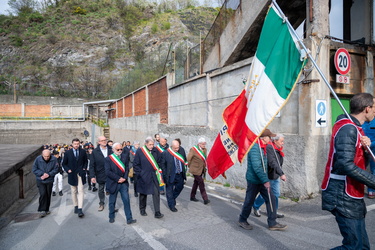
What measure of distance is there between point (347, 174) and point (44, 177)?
254 inches

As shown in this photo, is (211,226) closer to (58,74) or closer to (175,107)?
(175,107)

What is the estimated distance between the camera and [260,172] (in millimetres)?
4348

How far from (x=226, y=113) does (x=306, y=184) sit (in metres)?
3.41

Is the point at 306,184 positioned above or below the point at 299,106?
below

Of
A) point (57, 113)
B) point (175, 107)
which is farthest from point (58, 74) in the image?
point (175, 107)

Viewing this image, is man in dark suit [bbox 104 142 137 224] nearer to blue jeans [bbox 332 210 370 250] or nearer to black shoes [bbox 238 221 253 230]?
black shoes [bbox 238 221 253 230]

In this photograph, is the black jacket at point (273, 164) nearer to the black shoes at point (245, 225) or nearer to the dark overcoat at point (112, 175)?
the black shoes at point (245, 225)

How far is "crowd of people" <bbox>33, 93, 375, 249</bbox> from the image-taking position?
2518 millimetres

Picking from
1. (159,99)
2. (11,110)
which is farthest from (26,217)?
(11,110)

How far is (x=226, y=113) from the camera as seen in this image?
171 inches

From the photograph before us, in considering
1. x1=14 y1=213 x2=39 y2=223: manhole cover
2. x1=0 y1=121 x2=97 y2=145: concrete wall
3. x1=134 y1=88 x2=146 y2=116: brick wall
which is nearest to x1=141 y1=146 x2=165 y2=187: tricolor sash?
x1=14 y1=213 x2=39 y2=223: manhole cover

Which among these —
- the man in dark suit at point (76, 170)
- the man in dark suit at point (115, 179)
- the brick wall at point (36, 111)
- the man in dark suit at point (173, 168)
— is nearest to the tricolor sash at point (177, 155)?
the man in dark suit at point (173, 168)

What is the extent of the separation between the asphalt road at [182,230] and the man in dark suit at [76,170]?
468mm

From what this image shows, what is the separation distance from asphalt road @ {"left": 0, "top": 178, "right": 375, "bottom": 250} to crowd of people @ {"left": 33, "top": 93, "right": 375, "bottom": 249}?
275mm
